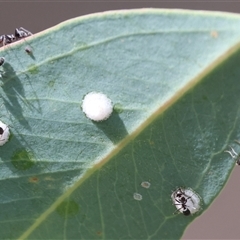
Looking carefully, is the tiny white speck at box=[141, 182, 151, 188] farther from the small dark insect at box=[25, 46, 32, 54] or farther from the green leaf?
the small dark insect at box=[25, 46, 32, 54]

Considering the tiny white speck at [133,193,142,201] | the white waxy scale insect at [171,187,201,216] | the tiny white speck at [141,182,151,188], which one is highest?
the tiny white speck at [141,182,151,188]

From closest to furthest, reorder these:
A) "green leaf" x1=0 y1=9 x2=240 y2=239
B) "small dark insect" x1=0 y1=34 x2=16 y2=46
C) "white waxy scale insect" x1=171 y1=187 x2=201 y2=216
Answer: "green leaf" x1=0 y1=9 x2=240 y2=239, "white waxy scale insect" x1=171 y1=187 x2=201 y2=216, "small dark insect" x1=0 y1=34 x2=16 y2=46

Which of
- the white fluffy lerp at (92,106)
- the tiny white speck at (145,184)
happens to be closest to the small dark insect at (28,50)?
the white fluffy lerp at (92,106)

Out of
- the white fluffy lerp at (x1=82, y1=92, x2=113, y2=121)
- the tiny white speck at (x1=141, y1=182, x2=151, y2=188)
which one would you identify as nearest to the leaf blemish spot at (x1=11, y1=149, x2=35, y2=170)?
the white fluffy lerp at (x1=82, y1=92, x2=113, y2=121)

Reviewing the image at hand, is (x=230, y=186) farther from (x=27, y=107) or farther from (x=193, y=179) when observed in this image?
(x=27, y=107)

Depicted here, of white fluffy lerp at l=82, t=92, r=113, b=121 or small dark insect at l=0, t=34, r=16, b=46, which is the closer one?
white fluffy lerp at l=82, t=92, r=113, b=121

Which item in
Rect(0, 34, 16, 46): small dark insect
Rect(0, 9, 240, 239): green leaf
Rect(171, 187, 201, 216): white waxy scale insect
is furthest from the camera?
Rect(0, 34, 16, 46): small dark insect

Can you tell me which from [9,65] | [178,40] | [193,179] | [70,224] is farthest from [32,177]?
[178,40]
